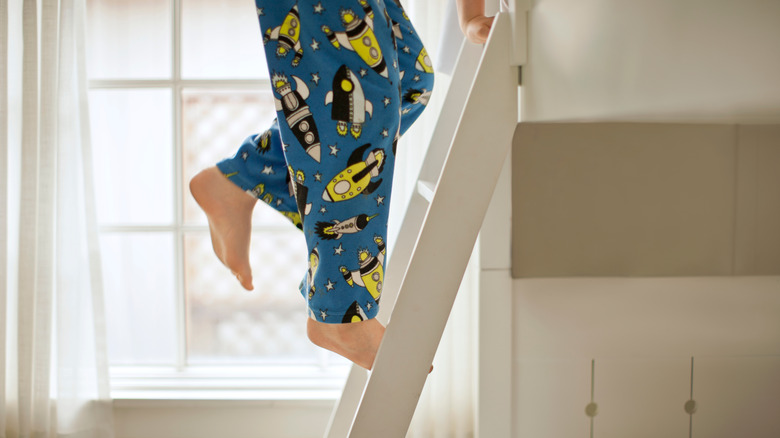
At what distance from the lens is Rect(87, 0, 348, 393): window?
188 cm

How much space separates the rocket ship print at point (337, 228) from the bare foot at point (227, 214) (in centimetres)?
25

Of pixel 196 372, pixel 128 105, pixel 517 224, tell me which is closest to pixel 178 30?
pixel 128 105

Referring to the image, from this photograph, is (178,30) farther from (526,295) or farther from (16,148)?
(526,295)

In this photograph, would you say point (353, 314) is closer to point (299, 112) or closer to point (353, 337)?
point (353, 337)

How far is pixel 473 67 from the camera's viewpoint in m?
1.04

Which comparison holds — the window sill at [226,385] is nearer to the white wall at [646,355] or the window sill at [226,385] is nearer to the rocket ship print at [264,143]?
the white wall at [646,355]

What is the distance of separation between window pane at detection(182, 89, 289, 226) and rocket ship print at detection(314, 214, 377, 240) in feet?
4.06

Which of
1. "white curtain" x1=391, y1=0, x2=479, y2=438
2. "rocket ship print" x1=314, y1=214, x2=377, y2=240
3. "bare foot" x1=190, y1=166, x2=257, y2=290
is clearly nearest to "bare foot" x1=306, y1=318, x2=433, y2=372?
Answer: "rocket ship print" x1=314, y1=214, x2=377, y2=240

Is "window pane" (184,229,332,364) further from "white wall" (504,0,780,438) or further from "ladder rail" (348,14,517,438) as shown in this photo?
"ladder rail" (348,14,517,438)

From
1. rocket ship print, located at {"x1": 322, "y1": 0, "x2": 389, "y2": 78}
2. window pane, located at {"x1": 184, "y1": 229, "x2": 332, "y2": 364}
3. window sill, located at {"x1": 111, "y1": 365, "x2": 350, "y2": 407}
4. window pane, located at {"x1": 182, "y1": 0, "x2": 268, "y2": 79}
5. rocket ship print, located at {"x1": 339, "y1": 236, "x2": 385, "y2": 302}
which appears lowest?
window sill, located at {"x1": 111, "y1": 365, "x2": 350, "y2": 407}

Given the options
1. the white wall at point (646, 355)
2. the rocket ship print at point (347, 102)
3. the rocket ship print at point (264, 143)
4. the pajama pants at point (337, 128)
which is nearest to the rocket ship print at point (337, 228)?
the pajama pants at point (337, 128)

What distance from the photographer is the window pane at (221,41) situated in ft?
6.16

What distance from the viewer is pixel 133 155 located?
1925 mm

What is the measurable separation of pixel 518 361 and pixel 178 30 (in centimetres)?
148
